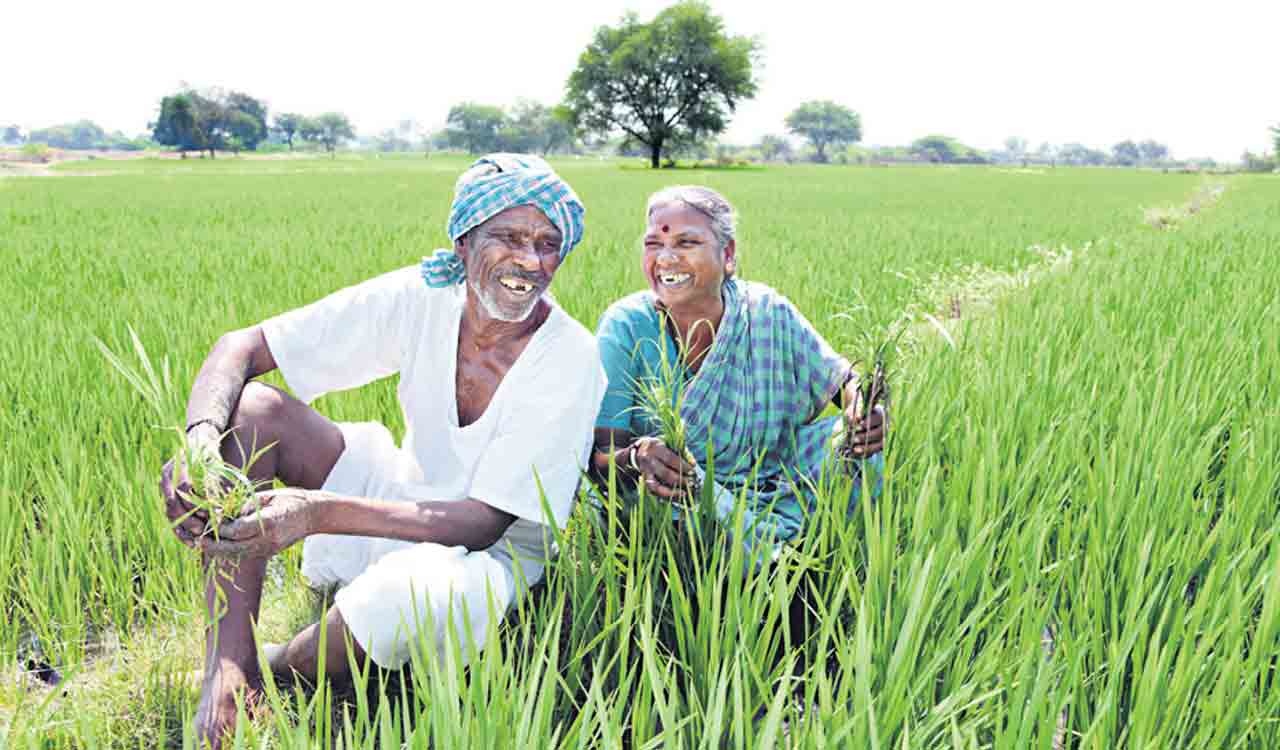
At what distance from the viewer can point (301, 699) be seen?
0.94m

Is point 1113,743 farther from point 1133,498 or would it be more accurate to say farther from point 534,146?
point 534,146

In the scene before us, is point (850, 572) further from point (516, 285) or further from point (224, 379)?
point (224, 379)

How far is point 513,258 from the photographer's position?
5.16ft

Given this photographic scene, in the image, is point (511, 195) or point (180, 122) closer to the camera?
point (511, 195)

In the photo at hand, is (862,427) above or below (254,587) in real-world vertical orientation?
above

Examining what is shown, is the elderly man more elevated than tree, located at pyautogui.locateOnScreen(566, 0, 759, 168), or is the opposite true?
tree, located at pyautogui.locateOnScreen(566, 0, 759, 168)

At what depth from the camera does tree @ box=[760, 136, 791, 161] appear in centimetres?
11138

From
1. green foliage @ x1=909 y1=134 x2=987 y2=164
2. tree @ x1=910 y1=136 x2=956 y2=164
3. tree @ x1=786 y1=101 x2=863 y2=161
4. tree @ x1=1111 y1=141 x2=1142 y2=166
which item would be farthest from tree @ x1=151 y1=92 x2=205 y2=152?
tree @ x1=1111 y1=141 x2=1142 y2=166

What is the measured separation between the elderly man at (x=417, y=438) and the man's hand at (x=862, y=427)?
A: 48 centimetres

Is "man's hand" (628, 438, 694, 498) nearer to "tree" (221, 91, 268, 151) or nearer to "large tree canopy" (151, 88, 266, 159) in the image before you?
"large tree canopy" (151, 88, 266, 159)

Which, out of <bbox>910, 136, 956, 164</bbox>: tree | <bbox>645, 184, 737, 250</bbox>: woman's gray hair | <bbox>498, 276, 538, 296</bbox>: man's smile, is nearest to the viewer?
<bbox>498, 276, 538, 296</bbox>: man's smile

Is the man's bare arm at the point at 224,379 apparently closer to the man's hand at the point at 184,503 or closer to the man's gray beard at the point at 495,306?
the man's hand at the point at 184,503

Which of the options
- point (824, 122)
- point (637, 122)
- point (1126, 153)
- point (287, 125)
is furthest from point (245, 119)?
point (1126, 153)

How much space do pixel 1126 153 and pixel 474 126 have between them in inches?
3550
